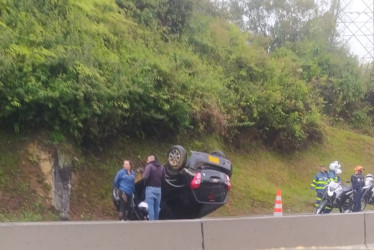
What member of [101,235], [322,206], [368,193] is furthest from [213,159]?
[368,193]

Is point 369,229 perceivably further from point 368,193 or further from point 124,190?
point 368,193

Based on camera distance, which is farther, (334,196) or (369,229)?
(334,196)

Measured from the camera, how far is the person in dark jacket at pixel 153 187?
11719 mm

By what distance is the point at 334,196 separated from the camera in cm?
1720

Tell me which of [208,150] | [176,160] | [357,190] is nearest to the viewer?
[176,160]

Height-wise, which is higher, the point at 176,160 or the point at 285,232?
the point at 176,160

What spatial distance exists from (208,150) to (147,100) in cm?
422

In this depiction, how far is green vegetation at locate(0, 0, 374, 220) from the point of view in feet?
42.6

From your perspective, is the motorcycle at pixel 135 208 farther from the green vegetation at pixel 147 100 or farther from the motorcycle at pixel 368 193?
the motorcycle at pixel 368 193

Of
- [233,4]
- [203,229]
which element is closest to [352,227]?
[203,229]

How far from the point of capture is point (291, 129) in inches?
923

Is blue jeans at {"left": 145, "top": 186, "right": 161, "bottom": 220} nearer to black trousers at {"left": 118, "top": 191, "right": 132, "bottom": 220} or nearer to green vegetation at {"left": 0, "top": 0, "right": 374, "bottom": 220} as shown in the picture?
black trousers at {"left": 118, "top": 191, "right": 132, "bottom": 220}

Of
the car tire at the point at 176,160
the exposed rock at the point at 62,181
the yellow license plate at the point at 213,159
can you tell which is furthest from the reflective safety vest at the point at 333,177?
the exposed rock at the point at 62,181

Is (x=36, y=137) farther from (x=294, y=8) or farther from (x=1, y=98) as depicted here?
(x=294, y=8)
